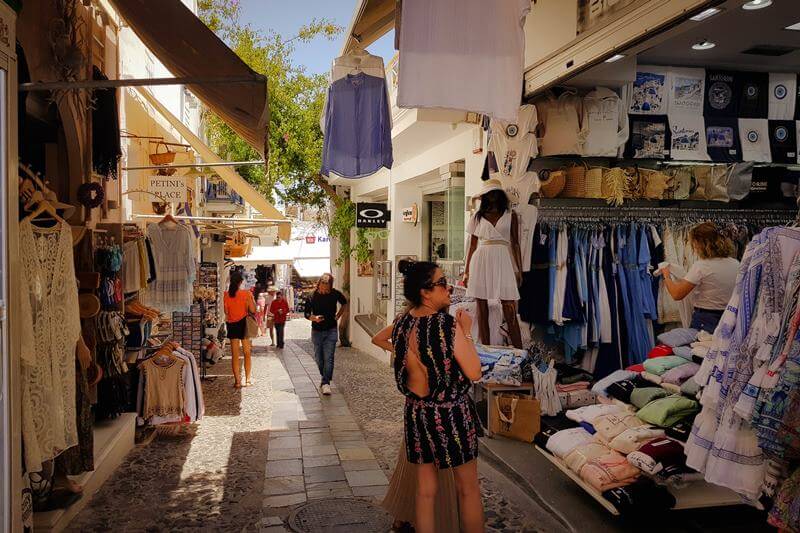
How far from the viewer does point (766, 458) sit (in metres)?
3.33

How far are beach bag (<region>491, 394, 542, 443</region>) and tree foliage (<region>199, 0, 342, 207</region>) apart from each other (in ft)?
37.5

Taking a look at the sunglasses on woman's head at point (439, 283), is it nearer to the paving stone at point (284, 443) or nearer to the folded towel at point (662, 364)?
the folded towel at point (662, 364)

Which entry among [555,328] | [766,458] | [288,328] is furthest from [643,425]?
[288,328]

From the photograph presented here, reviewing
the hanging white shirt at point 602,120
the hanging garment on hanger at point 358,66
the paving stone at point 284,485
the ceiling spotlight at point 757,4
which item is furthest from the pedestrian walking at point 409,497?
the hanging white shirt at point 602,120

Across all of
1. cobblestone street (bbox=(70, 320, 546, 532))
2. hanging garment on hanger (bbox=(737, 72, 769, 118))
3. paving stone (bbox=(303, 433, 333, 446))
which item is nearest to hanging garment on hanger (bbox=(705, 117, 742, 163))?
hanging garment on hanger (bbox=(737, 72, 769, 118))

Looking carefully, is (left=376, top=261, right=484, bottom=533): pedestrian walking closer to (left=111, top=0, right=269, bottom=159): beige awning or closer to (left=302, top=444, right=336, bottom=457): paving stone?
(left=111, top=0, right=269, bottom=159): beige awning

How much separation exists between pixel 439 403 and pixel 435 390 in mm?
88

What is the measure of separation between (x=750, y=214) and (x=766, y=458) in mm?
4946

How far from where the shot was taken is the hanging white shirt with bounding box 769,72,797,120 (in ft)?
23.6

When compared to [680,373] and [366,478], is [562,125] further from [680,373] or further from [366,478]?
[366,478]

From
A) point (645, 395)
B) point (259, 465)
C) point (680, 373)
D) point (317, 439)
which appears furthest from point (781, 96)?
point (259, 465)

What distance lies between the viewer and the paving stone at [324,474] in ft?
20.2

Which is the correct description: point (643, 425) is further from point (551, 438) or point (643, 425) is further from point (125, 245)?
point (125, 245)

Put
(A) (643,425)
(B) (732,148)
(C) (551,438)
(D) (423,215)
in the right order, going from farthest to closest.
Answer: (D) (423,215), (B) (732,148), (C) (551,438), (A) (643,425)
